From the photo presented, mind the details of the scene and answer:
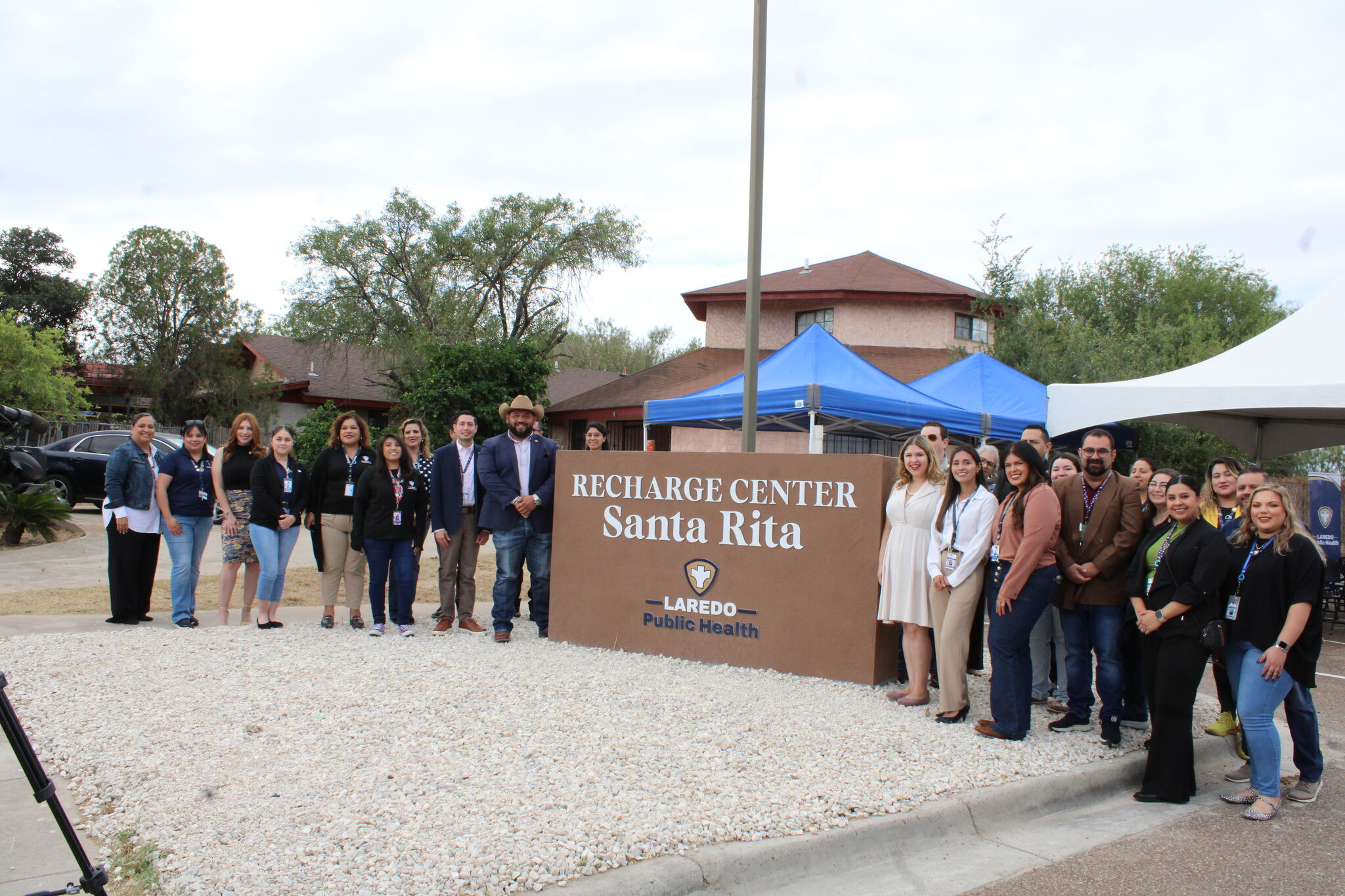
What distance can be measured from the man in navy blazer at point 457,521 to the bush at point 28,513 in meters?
8.35

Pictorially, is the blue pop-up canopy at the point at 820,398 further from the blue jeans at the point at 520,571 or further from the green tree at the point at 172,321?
the green tree at the point at 172,321

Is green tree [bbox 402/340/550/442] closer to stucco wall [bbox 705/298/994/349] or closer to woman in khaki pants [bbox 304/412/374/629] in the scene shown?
stucco wall [bbox 705/298/994/349]

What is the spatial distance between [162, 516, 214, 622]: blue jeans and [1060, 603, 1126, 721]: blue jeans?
6.41 meters

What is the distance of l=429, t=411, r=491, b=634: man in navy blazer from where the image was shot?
748cm

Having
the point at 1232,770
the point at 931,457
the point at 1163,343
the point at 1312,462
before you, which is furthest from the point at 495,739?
the point at 1312,462

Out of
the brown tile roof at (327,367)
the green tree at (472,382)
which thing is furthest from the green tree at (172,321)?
the green tree at (472,382)

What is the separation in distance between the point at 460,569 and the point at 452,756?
11.3ft

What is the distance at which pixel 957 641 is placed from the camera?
207 inches

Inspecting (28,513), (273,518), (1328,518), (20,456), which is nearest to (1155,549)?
(273,518)

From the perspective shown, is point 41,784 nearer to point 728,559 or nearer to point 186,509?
point 728,559

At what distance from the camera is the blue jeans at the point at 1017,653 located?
4.98 meters

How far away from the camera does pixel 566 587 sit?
7.19 metres

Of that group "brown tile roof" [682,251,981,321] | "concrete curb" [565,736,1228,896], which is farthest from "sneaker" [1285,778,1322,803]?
"brown tile roof" [682,251,981,321]

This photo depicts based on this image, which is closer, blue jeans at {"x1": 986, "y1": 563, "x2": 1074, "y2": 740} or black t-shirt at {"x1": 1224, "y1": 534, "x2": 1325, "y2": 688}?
black t-shirt at {"x1": 1224, "y1": 534, "x2": 1325, "y2": 688}
